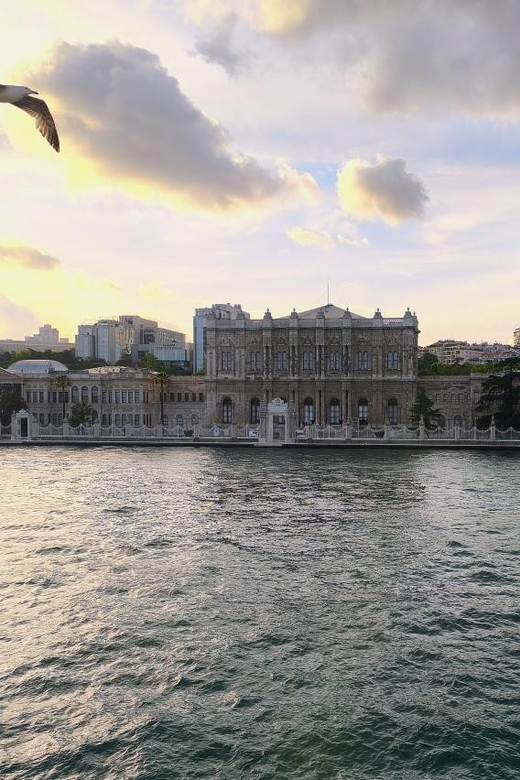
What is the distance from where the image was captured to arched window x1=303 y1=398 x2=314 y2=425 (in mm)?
72900

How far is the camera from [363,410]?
237 feet

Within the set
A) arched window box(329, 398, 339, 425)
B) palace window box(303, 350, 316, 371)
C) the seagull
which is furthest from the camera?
palace window box(303, 350, 316, 371)

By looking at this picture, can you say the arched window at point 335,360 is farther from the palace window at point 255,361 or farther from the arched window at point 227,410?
the arched window at point 227,410

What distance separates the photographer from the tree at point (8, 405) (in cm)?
7449

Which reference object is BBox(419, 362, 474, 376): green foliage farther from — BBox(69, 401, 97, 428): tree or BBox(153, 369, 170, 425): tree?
BBox(69, 401, 97, 428): tree

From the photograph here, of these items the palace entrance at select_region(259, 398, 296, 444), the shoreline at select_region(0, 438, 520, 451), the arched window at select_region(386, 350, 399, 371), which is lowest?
the shoreline at select_region(0, 438, 520, 451)

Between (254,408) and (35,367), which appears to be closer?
(254,408)

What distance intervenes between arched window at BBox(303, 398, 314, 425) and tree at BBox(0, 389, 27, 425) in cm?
3037

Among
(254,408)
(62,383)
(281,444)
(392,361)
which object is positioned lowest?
(281,444)

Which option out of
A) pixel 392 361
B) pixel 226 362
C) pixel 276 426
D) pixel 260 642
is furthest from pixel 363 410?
pixel 260 642

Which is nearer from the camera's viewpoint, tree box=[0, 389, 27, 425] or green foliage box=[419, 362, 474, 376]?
tree box=[0, 389, 27, 425]

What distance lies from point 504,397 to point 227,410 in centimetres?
2832

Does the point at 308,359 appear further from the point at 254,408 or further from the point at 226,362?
the point at 226,362

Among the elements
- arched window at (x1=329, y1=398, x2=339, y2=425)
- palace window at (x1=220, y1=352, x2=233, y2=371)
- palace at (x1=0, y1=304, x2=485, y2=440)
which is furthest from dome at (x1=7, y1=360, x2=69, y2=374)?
Result: arched window at (x1=329, y1=398, x2=339, y2=425)
